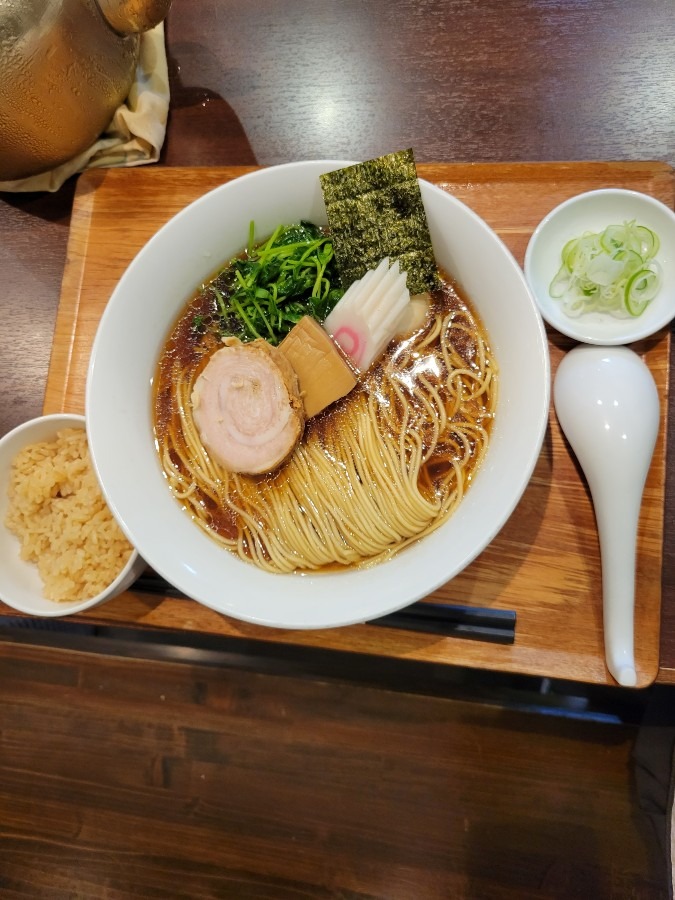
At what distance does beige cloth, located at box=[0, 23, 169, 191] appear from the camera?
1799mm

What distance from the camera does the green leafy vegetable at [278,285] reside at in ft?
5.00

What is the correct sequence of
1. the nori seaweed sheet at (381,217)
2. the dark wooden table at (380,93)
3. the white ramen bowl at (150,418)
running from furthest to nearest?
1. the dark wooden table at (380,93)
2. the nori seaweed sheet at (381,217)
3. the white ramen bowl at (150,418)

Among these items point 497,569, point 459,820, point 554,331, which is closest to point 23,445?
point 497,569

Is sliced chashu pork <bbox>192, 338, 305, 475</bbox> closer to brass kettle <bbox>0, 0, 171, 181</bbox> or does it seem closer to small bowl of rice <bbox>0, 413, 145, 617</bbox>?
small bowl of rice <bbox>0, 413, 145, 617</bbox>

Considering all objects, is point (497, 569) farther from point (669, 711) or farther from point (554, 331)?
point (669, 711)

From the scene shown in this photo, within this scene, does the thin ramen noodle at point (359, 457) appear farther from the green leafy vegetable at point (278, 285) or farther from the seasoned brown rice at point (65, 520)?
the seasoned brown rice at point (65, 520)

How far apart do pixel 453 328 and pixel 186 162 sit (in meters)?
0.98

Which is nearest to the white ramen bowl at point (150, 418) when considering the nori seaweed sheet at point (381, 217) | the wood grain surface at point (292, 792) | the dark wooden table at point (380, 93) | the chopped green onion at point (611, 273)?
the nori seaweed sheet at point (381, 217)

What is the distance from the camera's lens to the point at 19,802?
2039 mm

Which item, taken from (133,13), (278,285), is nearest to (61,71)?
(133,13)

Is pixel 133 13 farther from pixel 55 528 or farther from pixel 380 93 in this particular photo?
pixel 55 528

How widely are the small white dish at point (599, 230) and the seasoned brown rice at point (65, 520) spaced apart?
1218 millimetres

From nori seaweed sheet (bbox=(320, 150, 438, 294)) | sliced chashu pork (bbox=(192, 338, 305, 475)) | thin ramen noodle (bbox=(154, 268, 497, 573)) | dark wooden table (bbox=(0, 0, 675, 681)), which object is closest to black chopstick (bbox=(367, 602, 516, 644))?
thin ramen noodle (bbox=(154, 268, 497, 573))

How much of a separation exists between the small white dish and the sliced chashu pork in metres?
0.68
